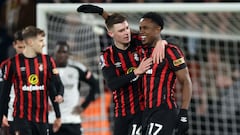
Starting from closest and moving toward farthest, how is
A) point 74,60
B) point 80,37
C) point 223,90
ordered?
point 74,60 < point 80,37 < point 223,90

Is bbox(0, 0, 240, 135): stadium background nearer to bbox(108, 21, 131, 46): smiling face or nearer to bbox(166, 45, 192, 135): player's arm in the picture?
bbox(108, 21, 131, 46): smiling face

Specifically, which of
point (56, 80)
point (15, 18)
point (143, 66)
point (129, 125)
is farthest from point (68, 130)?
point (15, 18)

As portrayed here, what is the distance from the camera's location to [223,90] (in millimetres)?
12781

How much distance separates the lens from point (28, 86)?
321 inches

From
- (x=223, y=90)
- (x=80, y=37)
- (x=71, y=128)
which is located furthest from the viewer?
(x=223, y=90)

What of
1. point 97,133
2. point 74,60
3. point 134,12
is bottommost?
point 97,133

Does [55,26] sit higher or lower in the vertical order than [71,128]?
higher

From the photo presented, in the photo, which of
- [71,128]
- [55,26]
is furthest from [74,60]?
[71,128]

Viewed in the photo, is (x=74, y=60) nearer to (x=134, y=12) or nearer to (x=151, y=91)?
(x=134, y=12)

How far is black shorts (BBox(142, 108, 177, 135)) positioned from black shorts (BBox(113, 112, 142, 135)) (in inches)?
9.3

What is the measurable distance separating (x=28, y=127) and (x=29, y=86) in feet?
1.35

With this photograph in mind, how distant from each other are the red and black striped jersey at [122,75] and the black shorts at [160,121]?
1.07 ft

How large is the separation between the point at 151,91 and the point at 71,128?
8.46ft

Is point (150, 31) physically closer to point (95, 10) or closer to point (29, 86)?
point (95, 10)
